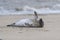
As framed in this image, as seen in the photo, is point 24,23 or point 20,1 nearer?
point 24,23

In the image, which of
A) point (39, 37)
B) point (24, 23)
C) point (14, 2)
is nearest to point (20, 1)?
point (14, 2)

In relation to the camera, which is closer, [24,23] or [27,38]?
[27,38]

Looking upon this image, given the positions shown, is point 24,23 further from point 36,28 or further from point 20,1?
point 20,1

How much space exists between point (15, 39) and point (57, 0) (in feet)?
61.6

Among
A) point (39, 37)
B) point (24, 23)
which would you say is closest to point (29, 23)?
point (24, 23)

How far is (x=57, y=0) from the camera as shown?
81.3ft

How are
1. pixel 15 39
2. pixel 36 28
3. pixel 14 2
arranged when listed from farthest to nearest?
1. pixel 14 2
2. pixel 36 28
3. pixel 15 39

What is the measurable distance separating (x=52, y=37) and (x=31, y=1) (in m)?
18.1

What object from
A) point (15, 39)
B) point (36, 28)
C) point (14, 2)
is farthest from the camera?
point (14, 2)

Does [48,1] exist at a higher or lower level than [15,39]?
higher

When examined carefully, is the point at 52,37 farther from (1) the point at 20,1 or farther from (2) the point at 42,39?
(1) the point at 20,1

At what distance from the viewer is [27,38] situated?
656cm

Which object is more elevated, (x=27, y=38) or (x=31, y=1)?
(x=31, y=1)

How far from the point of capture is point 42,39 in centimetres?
650
